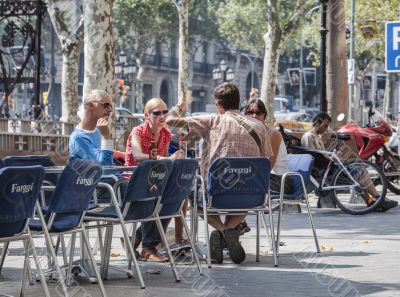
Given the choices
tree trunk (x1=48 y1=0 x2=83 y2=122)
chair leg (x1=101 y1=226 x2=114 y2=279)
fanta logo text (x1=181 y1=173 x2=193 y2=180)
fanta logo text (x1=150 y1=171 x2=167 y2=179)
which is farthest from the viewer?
tree trunk (x1=48 y1=0 x2=83 y2=122)

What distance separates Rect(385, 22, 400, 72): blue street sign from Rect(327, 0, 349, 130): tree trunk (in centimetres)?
1076

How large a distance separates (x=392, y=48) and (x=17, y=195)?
8812 millimetres

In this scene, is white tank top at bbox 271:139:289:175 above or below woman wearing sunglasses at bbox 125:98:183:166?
below

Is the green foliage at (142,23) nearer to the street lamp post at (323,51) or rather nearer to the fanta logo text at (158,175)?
the street lamp post at (323,51)

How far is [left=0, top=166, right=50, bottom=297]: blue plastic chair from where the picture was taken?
7445mm

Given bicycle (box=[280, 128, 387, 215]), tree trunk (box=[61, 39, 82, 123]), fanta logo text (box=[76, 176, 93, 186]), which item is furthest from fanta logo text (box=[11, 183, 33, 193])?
tree trunk (box=[61, 39, 82, 123])

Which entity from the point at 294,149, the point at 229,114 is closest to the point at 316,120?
the point at 294,149

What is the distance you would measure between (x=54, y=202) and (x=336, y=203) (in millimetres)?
9219

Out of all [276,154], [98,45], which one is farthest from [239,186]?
[98,45]

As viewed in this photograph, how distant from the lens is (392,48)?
1548 cm

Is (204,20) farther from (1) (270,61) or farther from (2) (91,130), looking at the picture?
(2) (91,130)

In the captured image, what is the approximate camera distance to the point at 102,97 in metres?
10.3

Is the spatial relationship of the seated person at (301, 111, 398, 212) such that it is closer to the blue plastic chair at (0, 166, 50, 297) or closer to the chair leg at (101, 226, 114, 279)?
the chair leg at (101, 226, 114, 279)

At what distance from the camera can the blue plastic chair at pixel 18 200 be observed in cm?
745
